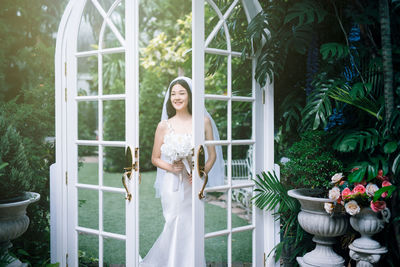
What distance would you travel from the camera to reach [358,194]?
8.09 feet

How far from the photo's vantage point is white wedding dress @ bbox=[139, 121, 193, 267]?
339 centimetres

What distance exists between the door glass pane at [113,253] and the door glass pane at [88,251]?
11 cm

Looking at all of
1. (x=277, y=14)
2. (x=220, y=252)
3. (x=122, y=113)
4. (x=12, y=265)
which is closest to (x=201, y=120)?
(x=277, y=14)

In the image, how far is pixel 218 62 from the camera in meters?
3.10

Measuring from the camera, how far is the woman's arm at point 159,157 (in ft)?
11.3

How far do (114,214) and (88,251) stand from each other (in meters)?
1.89

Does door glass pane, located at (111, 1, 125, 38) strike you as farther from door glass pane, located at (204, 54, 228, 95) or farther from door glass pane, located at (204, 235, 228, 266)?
door glass pane, located at (204, 235, 228, 266)

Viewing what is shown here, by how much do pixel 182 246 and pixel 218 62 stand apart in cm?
173

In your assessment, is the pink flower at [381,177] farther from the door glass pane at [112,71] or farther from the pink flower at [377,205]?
the door glass pane at [112,71]

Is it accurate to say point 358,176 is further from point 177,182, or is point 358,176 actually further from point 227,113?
point 177,182

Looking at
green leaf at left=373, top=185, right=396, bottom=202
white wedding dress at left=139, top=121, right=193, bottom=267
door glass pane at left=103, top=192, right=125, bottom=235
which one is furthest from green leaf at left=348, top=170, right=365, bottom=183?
door glass pane at left=103, top=192, right=125, bottom=235

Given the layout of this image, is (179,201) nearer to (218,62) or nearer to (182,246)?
(182,246)

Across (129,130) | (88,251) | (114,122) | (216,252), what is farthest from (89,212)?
(114,122)

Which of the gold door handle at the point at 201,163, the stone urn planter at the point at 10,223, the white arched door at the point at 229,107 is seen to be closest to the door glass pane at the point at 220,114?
the white arched door at the point at 229,107
